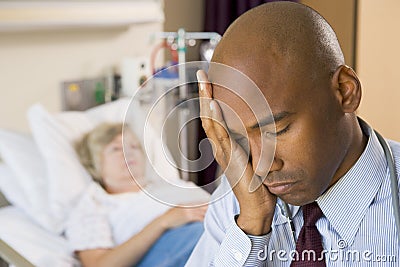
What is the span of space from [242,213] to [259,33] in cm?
27

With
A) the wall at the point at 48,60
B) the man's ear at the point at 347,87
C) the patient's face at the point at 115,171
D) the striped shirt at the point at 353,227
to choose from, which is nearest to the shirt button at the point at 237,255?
the striped shirt at the point at 353,227

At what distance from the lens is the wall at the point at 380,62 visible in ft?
4.32

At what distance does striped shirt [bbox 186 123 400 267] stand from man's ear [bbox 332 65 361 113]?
0.30 ft

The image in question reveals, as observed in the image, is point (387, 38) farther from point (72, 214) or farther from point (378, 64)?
point (72, 214)

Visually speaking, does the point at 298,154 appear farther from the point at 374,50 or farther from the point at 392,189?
Result: the point at 374,50

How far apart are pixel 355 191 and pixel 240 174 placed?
173mm

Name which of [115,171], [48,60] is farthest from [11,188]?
[48,60]

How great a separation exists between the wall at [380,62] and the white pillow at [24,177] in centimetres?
94

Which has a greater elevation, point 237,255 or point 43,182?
point 237,255

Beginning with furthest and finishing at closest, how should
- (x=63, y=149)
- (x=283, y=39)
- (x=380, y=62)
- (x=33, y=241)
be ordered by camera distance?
(x=63, y=149) < (x=380, y=62) < (x=33, y=241) < (x=283, y=39)

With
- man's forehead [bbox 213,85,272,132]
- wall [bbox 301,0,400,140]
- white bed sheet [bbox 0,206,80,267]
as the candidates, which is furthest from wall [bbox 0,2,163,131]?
man's forehead [bbox 213,85,272,132]

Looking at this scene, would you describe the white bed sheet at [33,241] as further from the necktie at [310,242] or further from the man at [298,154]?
the necktie at [310,242]

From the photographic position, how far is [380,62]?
1726mm

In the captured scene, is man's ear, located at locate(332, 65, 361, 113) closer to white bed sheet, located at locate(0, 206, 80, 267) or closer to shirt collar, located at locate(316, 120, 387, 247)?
shirt collar, located at locate(316, 120, 387, 247)
